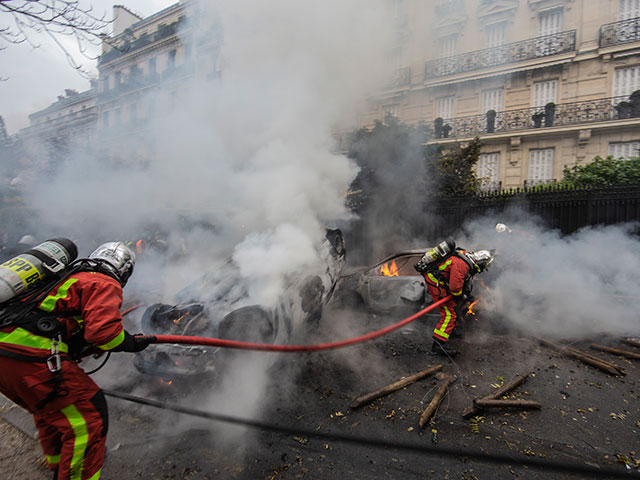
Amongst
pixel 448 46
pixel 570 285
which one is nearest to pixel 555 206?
pixel 570 285

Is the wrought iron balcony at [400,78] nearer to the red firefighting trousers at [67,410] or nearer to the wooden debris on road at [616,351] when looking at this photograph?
the wooden debris on road at [616,351]

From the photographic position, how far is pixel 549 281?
5.31 metres

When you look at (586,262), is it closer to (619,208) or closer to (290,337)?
(619,208)

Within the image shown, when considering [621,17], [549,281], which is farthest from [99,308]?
[621,17]

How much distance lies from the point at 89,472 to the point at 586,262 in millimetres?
7047

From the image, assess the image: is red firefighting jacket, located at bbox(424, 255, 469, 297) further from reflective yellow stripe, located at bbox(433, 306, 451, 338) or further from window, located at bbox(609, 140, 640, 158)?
window, located at bbox(609, 140, 640, 158)

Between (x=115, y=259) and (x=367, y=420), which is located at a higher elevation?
(x=115, y=259)

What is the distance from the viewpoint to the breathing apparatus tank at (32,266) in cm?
180

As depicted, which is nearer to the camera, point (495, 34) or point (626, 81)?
point (626, 81)

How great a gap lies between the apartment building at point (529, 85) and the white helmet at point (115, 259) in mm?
9482

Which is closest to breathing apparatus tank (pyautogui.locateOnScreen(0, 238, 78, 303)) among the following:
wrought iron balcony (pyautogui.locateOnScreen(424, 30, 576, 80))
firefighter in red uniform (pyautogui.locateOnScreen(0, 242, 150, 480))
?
firefighter in red uniform (pyautogui.locateOnScreen(0, 242, 150, 480))

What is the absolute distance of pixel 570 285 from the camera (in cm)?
514

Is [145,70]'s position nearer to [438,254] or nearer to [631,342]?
[438,254]

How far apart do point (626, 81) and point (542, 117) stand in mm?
2761
